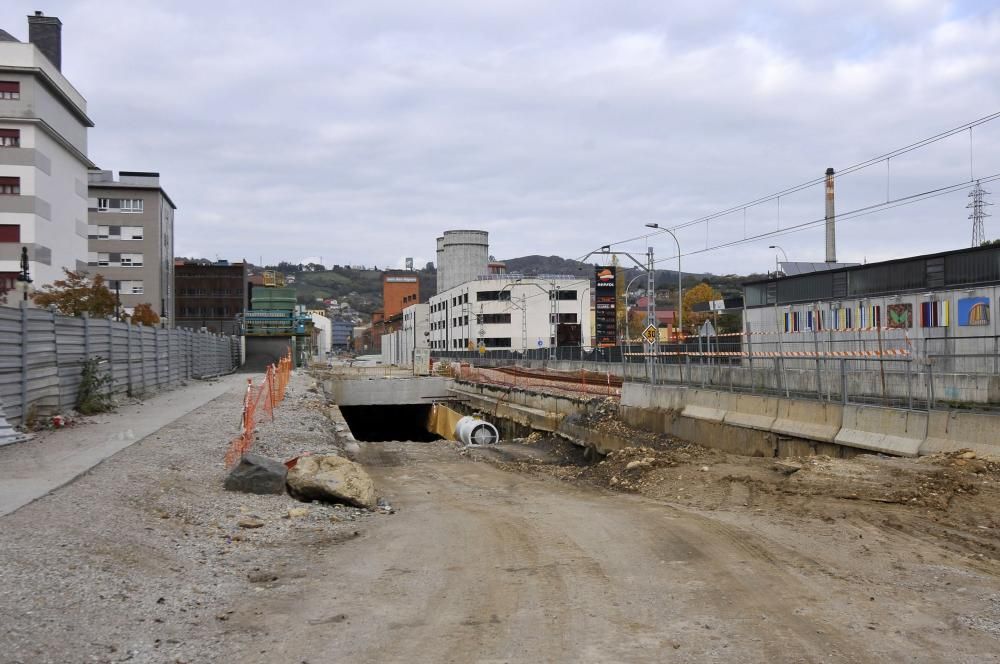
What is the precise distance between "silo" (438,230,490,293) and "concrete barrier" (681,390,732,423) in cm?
10568

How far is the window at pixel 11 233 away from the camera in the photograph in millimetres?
46562

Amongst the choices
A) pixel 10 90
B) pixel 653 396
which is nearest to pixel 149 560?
pixel 653 396

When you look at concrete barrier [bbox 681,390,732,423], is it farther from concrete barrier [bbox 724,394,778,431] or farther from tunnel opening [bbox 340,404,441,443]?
tunnel opening [bbox 340,404,441,443]

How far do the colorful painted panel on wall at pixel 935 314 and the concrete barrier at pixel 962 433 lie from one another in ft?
56.3

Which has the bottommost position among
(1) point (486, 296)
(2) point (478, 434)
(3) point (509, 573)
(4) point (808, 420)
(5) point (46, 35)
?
(2) point (478, 434)

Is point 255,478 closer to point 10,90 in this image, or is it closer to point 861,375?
point 861,375

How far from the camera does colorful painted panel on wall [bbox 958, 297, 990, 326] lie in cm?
2700

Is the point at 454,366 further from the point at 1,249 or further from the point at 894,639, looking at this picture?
the point at 894,639

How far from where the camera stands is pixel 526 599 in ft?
22.3

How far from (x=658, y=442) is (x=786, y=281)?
23.2 metres

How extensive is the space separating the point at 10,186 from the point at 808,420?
48.0m

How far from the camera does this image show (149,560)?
7.01m

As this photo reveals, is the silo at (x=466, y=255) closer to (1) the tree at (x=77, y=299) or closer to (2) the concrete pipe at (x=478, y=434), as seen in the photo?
(1) the tree at (x=77, y=299)

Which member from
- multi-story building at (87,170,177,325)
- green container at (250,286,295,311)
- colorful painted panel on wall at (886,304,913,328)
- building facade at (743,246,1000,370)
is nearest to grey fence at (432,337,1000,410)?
building facade at (743,246,1000,370)
